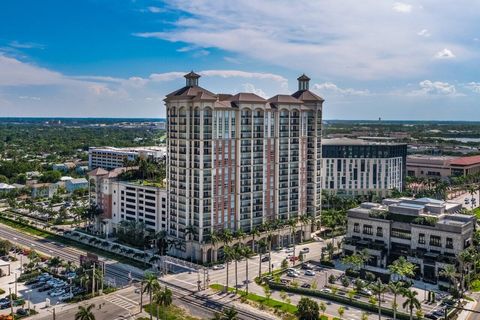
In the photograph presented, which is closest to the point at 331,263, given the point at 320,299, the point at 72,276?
the point at 320,299

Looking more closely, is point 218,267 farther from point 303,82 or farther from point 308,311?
point 303,82

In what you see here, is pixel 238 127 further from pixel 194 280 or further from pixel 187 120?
pixel 194 280

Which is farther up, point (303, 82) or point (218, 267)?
point (303, 82)

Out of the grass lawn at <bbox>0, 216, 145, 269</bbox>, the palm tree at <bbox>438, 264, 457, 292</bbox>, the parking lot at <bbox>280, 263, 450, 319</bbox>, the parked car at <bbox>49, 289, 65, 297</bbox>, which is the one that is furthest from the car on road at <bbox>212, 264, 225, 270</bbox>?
the palm tree at <bbox>438, 264, 457, 292</bbox>

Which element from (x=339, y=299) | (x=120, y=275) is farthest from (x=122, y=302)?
(x=339, y=299)

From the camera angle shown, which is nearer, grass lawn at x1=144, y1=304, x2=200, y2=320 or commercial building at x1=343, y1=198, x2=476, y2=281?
grass lawn at x1=144, y1=304, x2=200, y2=320

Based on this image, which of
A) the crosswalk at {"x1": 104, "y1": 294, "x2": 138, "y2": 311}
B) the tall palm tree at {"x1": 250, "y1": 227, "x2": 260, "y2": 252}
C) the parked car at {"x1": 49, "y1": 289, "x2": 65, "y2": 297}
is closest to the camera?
the crosswalk at {"x1": 104, "y1": 294, "x2": 138, "y2": 311}

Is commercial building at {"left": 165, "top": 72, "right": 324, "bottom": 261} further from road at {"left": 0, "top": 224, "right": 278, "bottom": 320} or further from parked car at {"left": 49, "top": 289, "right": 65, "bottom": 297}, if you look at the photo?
parked car at {"left": 49, "top": 289, "right": 65, "bottom": 297}
